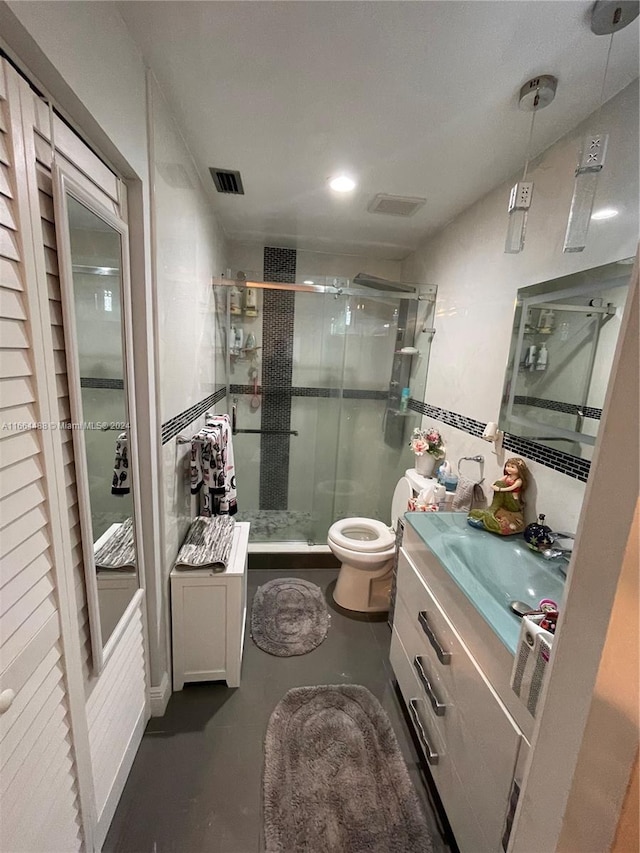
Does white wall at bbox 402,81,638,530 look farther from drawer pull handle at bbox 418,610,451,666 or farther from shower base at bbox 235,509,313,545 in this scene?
shower base at bbox 235,509,313,545

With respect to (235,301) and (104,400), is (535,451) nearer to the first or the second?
(104,400)

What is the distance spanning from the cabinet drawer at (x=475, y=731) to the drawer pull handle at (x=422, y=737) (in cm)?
7

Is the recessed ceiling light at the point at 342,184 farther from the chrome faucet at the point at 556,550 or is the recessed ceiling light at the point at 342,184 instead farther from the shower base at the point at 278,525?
the shower base at the point at 278,525

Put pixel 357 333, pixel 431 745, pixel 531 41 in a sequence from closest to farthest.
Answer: pixel 531 41, pixel 431 745, pixel 357 333

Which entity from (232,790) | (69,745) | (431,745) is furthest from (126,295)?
(431,745)

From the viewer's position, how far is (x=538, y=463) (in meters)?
1.38

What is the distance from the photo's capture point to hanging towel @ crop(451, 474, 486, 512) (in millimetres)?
1713

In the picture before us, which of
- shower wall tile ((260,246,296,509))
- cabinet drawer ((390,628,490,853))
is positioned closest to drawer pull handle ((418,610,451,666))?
cabinet drawer ((390,628,490,853))

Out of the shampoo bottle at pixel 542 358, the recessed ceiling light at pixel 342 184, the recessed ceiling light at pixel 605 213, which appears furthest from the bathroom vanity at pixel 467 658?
the recessed ceiling light at pixel 342 184

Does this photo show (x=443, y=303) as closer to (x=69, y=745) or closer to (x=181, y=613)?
(x=181, y=613)

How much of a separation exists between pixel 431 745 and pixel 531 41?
224cm

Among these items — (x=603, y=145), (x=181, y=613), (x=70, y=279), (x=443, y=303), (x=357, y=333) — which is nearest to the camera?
(x=70, y=279)

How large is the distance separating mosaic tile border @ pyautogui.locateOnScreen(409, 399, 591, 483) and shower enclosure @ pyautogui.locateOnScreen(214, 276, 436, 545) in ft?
2.18

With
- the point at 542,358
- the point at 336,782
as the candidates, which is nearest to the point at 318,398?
the point at 542,358
